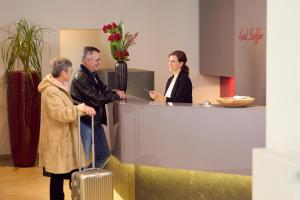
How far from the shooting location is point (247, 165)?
370cm

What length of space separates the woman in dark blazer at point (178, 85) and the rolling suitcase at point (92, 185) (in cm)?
125

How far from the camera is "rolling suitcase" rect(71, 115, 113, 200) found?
3412mm

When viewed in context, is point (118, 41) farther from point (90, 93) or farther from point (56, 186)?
point (56, 186)

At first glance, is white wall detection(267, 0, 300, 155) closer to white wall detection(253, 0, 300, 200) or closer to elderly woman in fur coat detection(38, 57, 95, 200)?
white wall detection(253, 0, 300, 200)

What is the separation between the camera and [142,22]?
725 cm

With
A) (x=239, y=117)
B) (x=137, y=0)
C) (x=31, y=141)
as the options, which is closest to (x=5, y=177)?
(x=31, y=141)

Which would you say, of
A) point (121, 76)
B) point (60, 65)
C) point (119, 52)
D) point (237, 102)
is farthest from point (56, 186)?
point (237, 102)

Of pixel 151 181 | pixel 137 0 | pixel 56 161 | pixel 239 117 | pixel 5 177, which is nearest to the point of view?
pixel 239 117

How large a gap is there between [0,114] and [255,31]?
3.55m

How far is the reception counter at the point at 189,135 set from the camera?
3.66 m

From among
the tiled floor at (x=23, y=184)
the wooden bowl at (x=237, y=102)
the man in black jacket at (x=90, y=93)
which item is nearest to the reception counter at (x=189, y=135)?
the wooden bowl at (x=237, y=102)

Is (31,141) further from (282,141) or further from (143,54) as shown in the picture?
(282,141)

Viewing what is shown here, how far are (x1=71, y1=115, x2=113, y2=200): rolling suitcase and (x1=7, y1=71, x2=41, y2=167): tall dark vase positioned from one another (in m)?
3.13

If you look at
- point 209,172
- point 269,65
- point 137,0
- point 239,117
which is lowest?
point 209,172
